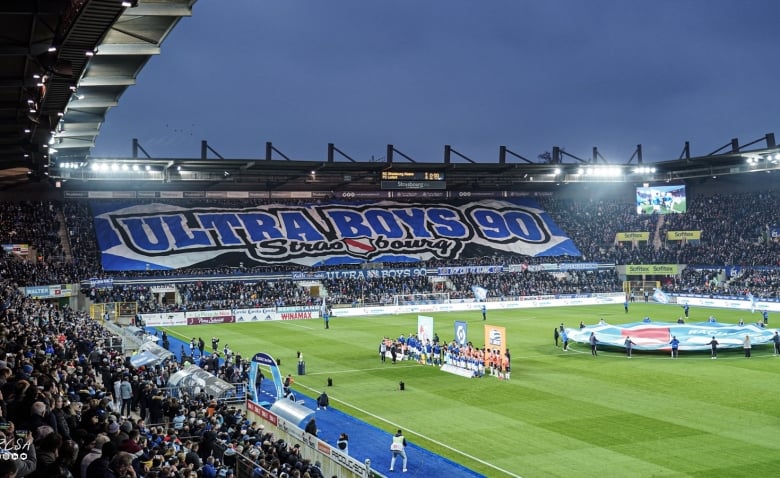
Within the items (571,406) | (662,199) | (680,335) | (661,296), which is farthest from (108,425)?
(662,199)

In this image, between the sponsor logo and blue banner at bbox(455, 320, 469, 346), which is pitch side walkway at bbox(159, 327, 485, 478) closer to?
blue banner at bbox(455, 320, 469, 346)

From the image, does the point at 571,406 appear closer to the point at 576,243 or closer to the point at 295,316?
the point at 295,316

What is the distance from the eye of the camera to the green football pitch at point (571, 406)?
20.0 m

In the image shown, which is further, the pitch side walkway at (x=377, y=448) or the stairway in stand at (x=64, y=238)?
the stairway in stand at (x=64, y=238)

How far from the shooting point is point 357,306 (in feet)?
201

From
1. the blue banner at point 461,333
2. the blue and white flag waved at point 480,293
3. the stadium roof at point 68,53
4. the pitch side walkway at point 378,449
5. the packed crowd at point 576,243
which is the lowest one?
the pitch side walkway at point 378,449

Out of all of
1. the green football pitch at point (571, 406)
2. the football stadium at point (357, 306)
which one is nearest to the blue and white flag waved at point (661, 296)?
the football stadium at point (357, 306)

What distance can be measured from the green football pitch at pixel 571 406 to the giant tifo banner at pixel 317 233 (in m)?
22.9

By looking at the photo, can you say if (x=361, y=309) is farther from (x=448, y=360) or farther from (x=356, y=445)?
(x=356, y=445)

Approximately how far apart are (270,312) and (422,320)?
23311mm

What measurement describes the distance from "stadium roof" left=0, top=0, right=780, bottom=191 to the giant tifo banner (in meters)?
2.61

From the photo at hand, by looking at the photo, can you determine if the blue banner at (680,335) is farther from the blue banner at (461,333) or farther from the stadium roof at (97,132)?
the stadium roof at (97,132)

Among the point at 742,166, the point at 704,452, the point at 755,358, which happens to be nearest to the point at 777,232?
the point at 742,166

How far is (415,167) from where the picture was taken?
69.4 meters
